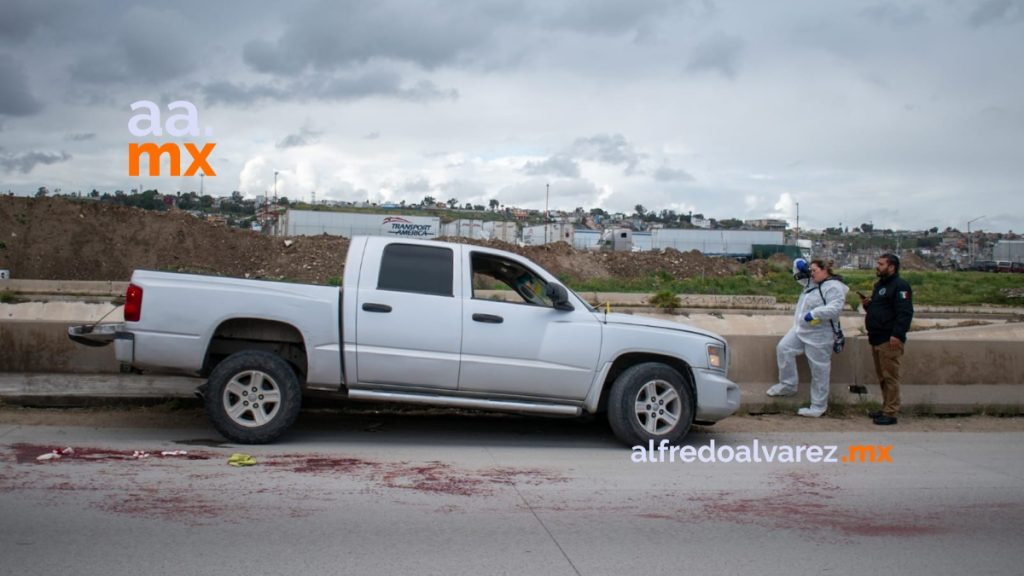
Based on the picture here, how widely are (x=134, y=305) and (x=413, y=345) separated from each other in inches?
97.7

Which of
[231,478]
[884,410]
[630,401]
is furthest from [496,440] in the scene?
[884,410]

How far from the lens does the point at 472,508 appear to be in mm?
6586

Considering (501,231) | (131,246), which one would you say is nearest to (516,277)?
(131,246)

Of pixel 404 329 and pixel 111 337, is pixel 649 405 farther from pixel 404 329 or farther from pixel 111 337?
pixel 111 337

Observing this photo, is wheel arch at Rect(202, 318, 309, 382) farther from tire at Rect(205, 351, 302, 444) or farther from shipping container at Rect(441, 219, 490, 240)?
shipping container at Rect(441, 219, 490, 240)

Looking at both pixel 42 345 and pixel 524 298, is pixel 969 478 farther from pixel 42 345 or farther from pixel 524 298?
pixel 42 345

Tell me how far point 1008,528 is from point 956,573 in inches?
53.8

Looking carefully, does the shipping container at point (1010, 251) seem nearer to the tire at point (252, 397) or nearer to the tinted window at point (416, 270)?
the tinted window at point (416, 270)

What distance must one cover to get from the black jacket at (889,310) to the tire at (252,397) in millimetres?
6638

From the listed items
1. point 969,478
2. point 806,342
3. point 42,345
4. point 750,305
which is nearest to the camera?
point 969,478

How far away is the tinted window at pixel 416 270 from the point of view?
8594 millimetres

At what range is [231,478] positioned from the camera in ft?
23.2

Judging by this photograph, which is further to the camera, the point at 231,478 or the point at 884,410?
the point at 884,410

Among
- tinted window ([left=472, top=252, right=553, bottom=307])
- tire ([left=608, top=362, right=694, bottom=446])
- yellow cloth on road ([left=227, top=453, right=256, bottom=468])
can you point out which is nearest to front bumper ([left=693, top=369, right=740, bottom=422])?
tire ([left=608, top=362, right=694, bottom=446])
